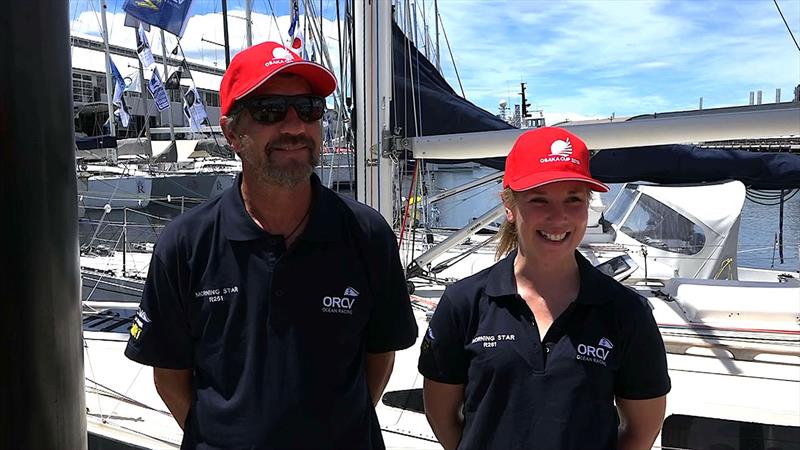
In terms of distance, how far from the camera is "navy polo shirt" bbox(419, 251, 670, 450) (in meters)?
1.67

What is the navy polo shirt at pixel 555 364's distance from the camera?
1.67 metres

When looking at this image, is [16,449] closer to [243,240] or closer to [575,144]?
[243,240]

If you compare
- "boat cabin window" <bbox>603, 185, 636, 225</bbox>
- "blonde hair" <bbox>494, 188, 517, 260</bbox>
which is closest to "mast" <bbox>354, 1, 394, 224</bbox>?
"blonde hair" <bbox>494, 188, 517, 260</bbox>

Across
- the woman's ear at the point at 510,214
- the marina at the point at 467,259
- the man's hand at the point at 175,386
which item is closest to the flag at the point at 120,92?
the marina at the point at 467,259

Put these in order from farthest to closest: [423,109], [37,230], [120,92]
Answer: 1. [120,92]
2. [423,109]
3. [37,230]

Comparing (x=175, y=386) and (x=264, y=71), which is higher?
(x=264, y=71)

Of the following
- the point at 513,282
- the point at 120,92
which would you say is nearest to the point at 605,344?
the point at 513,282

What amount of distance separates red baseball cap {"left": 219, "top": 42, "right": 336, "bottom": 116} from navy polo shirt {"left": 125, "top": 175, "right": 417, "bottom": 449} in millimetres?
280

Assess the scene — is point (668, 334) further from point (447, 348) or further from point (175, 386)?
point (175, 386)

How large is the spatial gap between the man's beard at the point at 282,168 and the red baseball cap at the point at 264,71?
0.15 metres

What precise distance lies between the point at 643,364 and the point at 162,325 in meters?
1.29

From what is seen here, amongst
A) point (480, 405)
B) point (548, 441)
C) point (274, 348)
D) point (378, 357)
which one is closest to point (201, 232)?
point (274, 348)

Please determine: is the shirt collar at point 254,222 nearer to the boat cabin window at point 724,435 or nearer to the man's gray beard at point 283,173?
the man's gray beard at point 283,173

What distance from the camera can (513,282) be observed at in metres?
1.82
